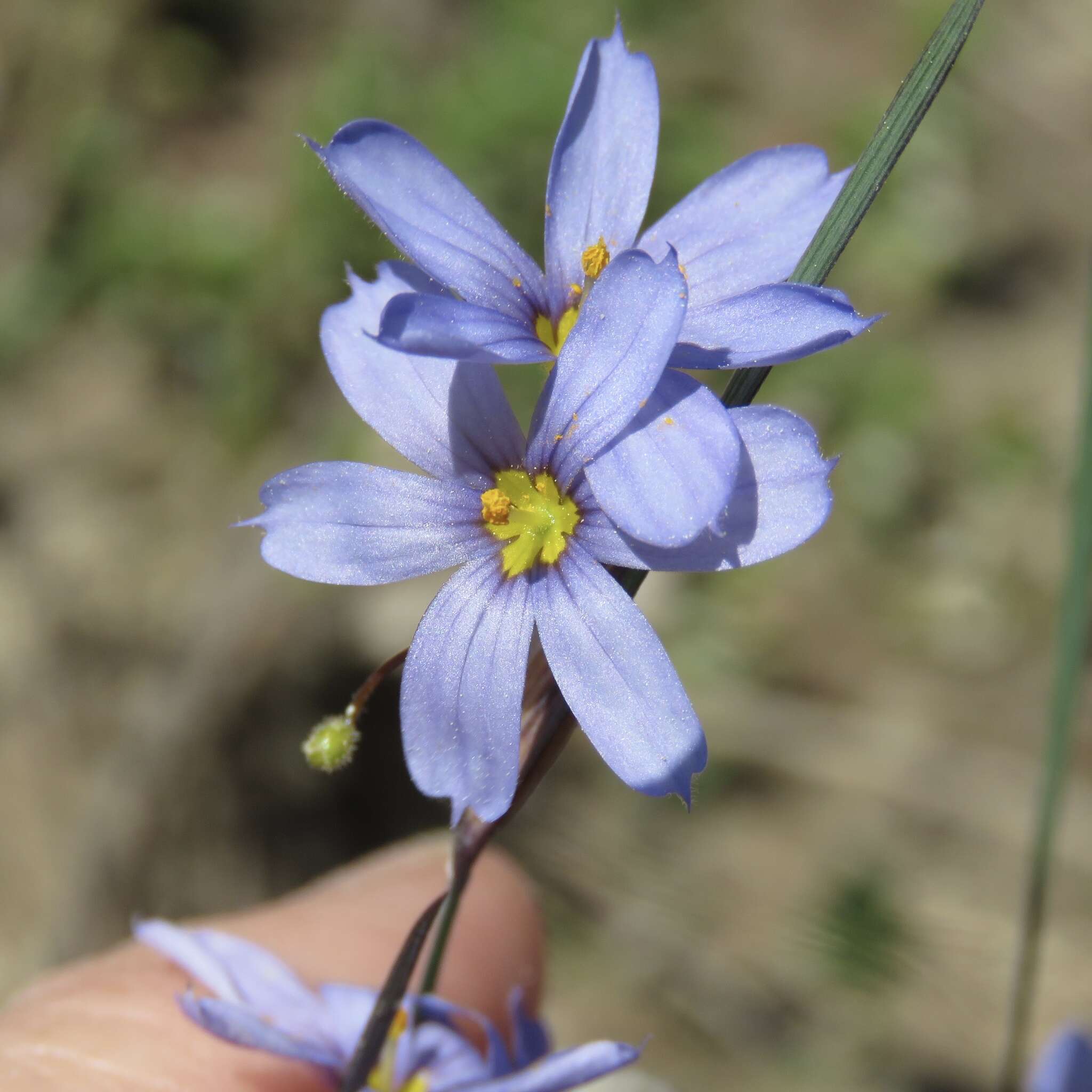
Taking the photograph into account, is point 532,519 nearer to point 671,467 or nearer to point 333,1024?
point 671,467

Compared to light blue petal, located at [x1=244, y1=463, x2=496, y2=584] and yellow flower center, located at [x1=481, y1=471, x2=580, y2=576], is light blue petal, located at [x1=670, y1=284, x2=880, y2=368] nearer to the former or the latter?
yellow flower center, located at [x1=481, y1=471, x2=580, y2=576]

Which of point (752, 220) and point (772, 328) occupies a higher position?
point (752, 220)

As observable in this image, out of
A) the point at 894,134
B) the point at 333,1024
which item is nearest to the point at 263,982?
the point at 333,1024

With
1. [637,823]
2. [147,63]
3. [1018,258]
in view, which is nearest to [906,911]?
[637,823]

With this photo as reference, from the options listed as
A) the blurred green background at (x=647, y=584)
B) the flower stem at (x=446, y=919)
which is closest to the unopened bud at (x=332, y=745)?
the flower stem at (x=446, y=919)

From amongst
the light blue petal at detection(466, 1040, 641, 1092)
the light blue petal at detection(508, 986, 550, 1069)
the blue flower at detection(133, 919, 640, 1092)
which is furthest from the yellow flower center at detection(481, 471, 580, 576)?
the light blue petal at detection(508, 986, 550, 1069)

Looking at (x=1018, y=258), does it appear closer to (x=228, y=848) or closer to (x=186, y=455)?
(x=186, y=455)

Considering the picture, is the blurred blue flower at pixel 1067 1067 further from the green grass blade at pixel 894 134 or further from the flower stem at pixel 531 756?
the green grass blade at pixel 894 134
